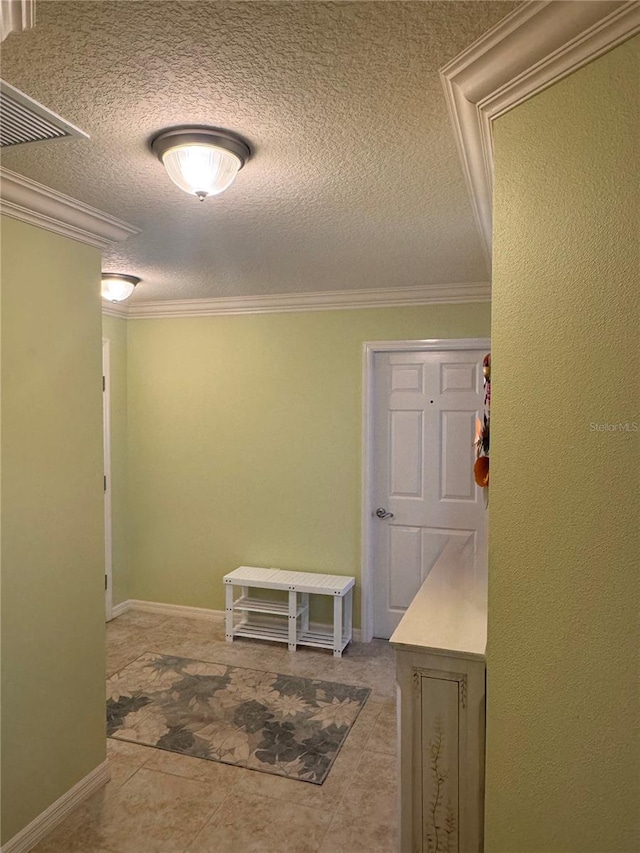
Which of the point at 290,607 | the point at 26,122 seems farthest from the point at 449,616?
the point at 290,607

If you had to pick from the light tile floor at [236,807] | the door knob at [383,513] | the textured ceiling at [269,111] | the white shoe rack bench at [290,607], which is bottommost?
the light tile floor at [236,807]

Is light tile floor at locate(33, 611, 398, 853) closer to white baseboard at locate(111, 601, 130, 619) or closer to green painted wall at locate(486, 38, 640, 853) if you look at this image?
green painted wall at locate(486, 38, 640, 853)

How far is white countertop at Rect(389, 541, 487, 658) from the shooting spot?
1.81m

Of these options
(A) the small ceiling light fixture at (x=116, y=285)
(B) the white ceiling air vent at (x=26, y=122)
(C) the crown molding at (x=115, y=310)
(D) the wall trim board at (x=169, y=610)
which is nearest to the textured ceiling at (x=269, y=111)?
(B) the white ceiling air vent at (x=26, y=122)

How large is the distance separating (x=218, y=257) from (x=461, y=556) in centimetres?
203

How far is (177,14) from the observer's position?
3.95 ft

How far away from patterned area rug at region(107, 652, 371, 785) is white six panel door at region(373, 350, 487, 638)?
3.05 ft

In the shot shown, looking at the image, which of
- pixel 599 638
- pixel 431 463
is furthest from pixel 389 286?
pixel 599 638

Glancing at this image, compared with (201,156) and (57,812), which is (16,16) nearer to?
(201,156)

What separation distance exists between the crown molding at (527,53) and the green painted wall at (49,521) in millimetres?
1613

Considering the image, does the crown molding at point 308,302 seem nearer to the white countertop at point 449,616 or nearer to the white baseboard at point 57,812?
the white countertop at point 449,616

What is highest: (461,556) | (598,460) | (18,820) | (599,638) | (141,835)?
(598,460)

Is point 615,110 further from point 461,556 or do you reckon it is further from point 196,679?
point 196,679

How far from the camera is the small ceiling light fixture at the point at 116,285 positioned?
3582 millimetres
